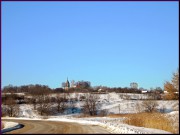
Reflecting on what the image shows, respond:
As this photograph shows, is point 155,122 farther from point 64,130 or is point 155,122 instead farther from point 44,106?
point 44,106

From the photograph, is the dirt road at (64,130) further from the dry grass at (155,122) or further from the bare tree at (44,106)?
the bare tree at (44,106)

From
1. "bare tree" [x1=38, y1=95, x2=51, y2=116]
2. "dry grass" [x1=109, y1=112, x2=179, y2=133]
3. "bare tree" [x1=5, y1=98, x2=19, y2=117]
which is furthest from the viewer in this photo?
"bare tree" [x1=38, y1=95, x2=51, y2=116]

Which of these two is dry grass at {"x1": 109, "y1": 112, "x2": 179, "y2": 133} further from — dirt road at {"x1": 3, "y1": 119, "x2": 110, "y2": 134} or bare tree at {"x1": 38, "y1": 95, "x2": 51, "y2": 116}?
bare tree at {"x1": 38, "y1": 95, "x2": 51, "y2": 116}

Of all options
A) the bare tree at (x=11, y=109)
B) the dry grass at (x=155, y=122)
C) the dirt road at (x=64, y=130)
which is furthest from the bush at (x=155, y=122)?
the bare tree at (x=11, y=109)

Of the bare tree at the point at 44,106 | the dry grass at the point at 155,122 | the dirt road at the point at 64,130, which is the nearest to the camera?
the dirt road at the point at 64,130

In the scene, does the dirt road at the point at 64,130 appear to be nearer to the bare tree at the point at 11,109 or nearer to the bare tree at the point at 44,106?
the bare tree at the point at 11,109

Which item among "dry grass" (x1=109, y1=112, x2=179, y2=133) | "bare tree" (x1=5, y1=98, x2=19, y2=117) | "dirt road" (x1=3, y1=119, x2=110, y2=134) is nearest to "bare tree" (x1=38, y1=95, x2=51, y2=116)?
"bare tree" (x1=5, y1=98, x2=19, y2=117)

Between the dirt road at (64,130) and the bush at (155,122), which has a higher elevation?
the bush at (155,122)

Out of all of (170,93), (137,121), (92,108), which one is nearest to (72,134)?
(137,121)

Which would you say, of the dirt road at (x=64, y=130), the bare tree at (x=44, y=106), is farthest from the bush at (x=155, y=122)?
the bare tree at (x=44, y=106)

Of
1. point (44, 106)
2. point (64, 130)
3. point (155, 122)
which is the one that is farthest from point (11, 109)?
point (155, 122)

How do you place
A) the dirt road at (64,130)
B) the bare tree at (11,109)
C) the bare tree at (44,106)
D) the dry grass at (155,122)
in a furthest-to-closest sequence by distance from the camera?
the bare tree at (44,106) < the bare tree at (11,109) < the dry grass at (155,122) < the dirt road at (64,130)

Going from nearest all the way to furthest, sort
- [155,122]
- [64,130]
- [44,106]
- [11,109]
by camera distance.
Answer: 1. [64,130]
2. [155,122]
3. [11,109]
4. [44,106]

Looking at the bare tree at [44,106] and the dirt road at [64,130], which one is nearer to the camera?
the dirt road at [64,130]
